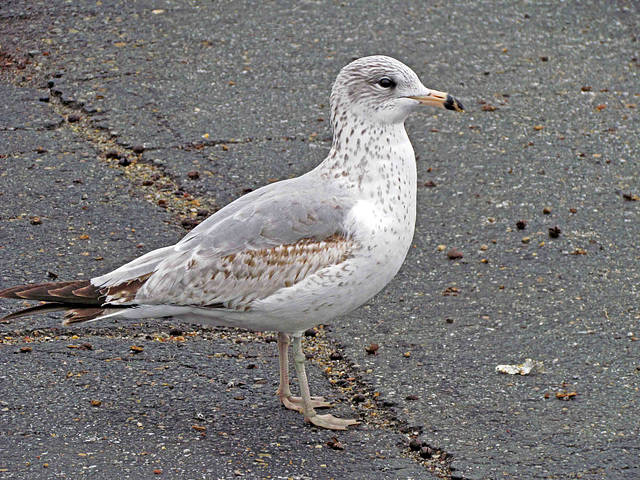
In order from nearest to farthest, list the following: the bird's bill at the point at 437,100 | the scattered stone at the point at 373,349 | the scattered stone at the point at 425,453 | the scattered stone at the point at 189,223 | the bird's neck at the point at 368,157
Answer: the scattered stone at the point at 425,453 → the bird's neck at the point at 368,157 → the bird's bill at the point at 437,100 → the scattered stone at the point at 373,349 → the scattered stone at the point at 189,223

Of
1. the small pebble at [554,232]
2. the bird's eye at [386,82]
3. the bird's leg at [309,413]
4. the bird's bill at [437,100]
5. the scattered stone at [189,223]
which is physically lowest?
the bird's leg at [309,413]

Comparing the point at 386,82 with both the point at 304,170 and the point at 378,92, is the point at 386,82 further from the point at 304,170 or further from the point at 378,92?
the point at 304,170

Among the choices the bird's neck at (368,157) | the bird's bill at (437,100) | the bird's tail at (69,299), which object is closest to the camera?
the bird's tail at (69,299)

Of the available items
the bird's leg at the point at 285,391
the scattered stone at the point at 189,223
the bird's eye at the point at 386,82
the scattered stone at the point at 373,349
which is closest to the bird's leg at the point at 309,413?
the bird's leg at the point at 285,391

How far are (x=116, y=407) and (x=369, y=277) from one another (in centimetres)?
129

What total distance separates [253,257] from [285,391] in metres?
0.68

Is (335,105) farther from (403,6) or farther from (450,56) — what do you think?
(403,6)

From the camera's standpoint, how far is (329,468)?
4.14 m

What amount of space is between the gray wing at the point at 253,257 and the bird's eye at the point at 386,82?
1.80 feet

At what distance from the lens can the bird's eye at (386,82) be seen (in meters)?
4.50

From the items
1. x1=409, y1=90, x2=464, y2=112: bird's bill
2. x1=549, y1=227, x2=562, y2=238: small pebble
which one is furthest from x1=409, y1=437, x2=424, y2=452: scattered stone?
x1=549, y1=227, x2=562, y2=238: small pebble

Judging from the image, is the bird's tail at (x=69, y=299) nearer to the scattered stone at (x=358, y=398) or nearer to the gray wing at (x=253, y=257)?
the gray wing at (x=253, y=257)

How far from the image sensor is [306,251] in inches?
171

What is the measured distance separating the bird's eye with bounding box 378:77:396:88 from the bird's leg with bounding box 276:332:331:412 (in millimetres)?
1233
